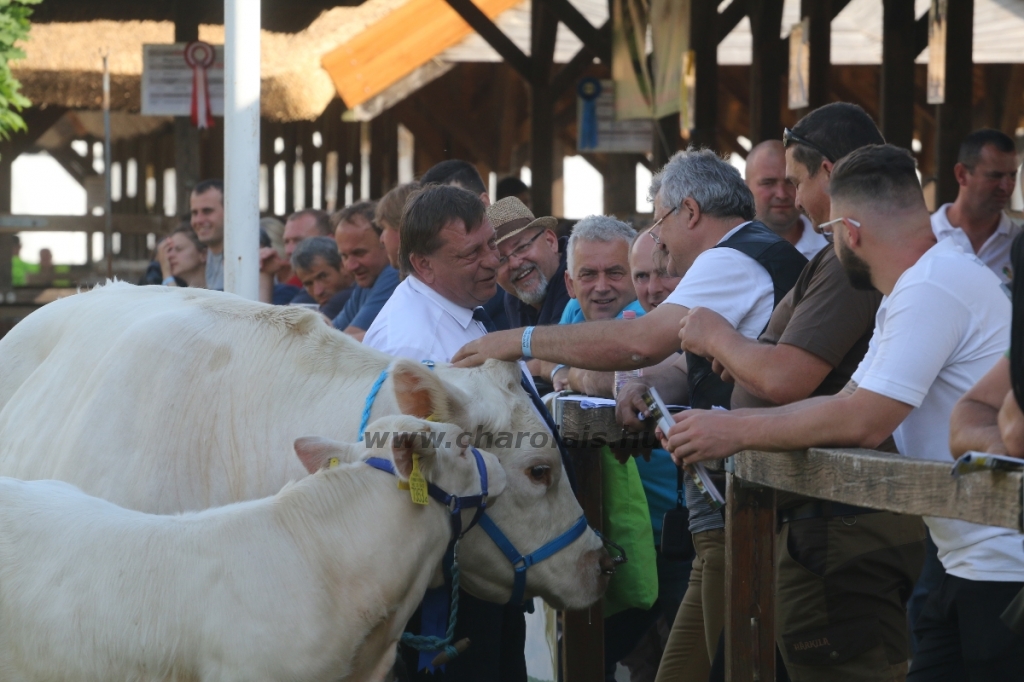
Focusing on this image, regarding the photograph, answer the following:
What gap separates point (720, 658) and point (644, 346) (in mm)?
1007

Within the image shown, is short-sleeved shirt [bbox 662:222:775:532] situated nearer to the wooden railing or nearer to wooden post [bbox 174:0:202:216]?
the wooden railing

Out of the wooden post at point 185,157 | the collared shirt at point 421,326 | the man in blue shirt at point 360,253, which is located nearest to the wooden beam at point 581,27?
the wooden post at point 185,157

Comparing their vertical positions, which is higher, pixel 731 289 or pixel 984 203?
pixel 984 203

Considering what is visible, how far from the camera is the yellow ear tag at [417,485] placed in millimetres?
2852

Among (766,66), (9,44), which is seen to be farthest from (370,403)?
(766,66)

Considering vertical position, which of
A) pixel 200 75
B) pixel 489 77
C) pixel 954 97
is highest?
pixel 489 77

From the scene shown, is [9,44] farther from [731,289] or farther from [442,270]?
[731,289]

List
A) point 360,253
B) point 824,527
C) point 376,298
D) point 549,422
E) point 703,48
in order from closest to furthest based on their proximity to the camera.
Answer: point 824,527 → point 549,422 → point 376,298 → point 360,253 → point 703,48

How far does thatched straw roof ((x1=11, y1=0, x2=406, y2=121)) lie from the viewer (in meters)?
14.2

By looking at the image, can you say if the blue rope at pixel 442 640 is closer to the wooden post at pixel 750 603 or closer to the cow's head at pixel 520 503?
the cow's head at pixel 520 503

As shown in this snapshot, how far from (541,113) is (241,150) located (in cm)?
1042

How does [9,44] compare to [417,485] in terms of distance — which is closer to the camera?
[417,485]

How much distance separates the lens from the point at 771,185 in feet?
19.1

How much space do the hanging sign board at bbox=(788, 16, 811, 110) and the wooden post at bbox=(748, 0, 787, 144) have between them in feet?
3.18
